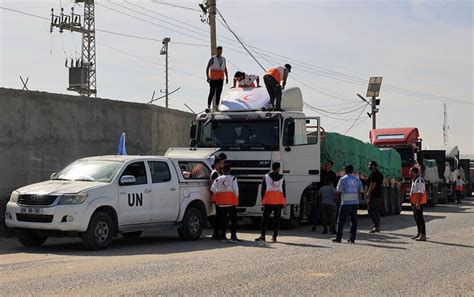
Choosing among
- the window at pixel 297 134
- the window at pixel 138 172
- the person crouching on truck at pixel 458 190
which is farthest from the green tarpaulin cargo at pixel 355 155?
the person crouching on truck at pixel 458 190

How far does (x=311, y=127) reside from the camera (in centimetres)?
1688

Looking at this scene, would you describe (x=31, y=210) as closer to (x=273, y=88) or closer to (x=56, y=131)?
(x=56, y=131)

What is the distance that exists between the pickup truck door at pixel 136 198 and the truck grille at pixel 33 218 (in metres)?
1.40

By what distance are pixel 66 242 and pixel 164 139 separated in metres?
7.84

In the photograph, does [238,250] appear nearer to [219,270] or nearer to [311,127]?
[219,270]

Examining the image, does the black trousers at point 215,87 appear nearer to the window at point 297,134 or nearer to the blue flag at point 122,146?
the blue flag at point 122,146

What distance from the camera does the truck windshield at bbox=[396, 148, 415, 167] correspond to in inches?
1146

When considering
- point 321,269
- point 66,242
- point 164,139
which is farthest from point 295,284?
point 164,139

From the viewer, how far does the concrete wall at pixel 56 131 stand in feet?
47.9

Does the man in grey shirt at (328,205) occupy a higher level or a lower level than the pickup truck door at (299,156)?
lower

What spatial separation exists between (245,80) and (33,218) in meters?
8.42

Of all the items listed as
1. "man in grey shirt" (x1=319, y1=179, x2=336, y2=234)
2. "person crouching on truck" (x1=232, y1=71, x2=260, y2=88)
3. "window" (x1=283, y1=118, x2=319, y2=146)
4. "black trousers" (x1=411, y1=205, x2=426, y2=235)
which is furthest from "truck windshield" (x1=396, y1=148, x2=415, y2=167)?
"black trousers" (x1=411, y1=205, x2=426, y2=235)

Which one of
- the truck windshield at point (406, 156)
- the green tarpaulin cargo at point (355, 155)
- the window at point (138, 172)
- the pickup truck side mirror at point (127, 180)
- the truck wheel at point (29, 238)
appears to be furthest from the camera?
the truck windshield at point (406, 156)

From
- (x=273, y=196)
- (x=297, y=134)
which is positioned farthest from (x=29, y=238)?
(x=297, y=134)
